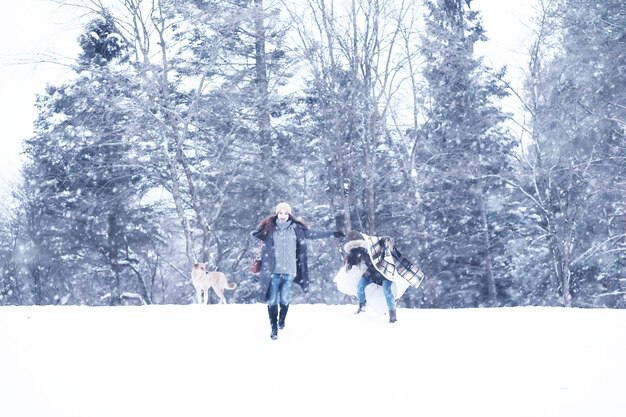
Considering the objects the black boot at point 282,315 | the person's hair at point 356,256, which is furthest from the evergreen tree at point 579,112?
the black boot at point 282,315

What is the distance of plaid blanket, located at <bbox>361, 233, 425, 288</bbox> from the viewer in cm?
843

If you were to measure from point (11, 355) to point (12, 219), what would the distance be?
103ft

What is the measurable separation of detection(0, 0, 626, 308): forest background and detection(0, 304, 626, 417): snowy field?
8935mm

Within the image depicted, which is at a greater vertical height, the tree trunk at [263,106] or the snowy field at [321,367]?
the tree trunk at [263,106]

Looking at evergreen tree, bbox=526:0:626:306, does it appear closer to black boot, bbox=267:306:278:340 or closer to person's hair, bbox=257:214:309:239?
person's hair, bbox=257:214:309:239

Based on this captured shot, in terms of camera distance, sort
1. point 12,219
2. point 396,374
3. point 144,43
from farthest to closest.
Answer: point 12,219 < point 144,43 < point 396,374

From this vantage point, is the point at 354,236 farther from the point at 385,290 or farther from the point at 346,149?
the point at 346,149

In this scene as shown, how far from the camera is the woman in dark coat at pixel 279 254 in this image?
710 centimetres

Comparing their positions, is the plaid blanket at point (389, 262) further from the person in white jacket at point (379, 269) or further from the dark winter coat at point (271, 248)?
the dark winter coat at point (271, 248)

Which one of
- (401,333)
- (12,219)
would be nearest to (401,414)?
(401,333)

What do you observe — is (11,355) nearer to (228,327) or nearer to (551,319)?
(228,327)

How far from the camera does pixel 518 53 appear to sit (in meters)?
18.2

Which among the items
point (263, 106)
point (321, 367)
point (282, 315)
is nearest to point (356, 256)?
point (282, 315)

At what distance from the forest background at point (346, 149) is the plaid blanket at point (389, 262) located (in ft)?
24.9
